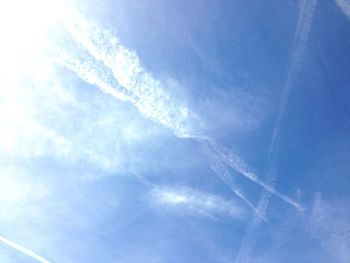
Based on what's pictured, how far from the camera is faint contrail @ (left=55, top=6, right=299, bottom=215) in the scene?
360cm

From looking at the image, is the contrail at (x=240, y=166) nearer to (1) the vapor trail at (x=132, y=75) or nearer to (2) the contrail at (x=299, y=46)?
(1) the vapor trail at (x=132, y=75)

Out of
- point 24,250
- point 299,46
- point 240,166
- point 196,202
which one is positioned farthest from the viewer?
point 24,250

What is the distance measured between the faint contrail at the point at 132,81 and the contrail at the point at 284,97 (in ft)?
1.05

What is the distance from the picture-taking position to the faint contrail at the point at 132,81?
360cm

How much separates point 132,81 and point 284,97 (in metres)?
1.34

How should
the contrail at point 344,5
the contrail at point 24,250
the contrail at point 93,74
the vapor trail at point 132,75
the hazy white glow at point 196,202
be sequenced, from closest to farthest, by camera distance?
the contrail at point 344,5 < the vapor trail at point 132,75 < the contrail at point 93,74 < the hazy white glow at point 196,202 < the contrail at point 24,250

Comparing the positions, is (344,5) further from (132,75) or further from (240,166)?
(132,75)

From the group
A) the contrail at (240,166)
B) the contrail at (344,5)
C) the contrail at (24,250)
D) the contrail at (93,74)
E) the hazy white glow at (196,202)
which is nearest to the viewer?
the contrail at (344,5)

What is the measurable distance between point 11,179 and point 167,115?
1738 millimetres

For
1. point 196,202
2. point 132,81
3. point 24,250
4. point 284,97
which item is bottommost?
point 24,250

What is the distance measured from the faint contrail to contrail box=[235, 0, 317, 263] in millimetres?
319

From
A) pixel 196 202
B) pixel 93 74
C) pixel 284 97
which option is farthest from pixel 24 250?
pixel 284 97

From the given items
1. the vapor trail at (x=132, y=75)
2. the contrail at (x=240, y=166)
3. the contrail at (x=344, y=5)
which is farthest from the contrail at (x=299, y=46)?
the vapor trail at (x=132, y=75)

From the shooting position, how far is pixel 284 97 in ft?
12.6
